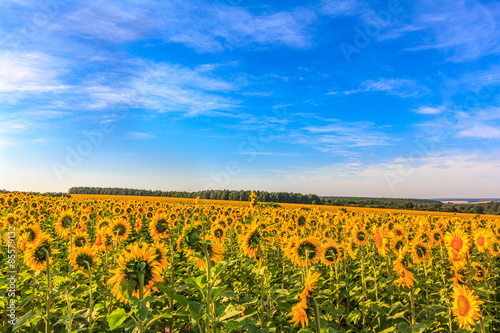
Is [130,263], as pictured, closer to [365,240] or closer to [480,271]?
[365,240]

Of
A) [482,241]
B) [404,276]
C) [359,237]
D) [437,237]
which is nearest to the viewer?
[404,276]

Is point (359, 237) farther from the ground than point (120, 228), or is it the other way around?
point (120, 228)

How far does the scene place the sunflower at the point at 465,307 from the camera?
4.02 m

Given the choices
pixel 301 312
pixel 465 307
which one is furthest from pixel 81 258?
pixel 465 307

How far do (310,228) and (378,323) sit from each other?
25.0 feet

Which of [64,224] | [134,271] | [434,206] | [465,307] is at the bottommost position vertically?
[434,206]

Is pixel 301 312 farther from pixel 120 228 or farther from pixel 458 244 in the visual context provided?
pixel 120 228

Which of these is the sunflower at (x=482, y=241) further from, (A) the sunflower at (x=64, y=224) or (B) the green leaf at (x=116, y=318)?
(A) the sunflower at (x=64, y=224)

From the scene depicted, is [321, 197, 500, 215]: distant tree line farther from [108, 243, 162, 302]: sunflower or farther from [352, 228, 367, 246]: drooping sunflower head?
[108, 243, 162, 302]: sunflower

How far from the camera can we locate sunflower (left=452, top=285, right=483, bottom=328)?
402cm

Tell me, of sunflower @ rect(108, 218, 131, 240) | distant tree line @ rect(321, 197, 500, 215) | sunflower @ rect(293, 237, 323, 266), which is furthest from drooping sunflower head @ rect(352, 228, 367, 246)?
distant tree line @ rect(321, 197, 500, 215)

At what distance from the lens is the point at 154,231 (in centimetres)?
718

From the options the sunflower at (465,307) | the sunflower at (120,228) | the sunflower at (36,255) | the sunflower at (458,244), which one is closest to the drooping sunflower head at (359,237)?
the sunflower at (458,244)

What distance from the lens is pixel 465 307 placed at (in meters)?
4.11
